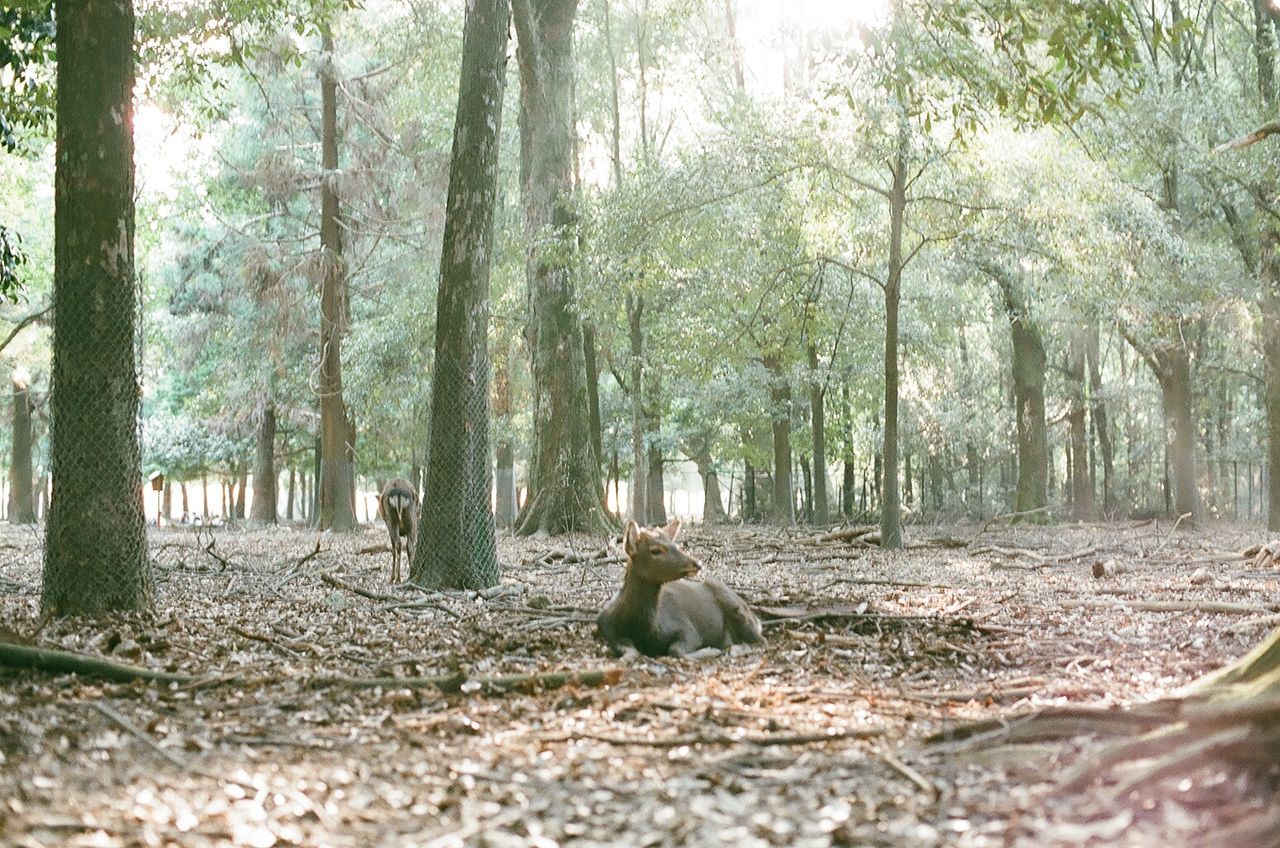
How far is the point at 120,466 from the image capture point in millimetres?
8586

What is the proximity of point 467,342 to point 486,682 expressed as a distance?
592 cm

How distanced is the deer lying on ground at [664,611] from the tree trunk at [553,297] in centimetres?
1160

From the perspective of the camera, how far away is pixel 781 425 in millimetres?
29375

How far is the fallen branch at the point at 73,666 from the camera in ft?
20.4

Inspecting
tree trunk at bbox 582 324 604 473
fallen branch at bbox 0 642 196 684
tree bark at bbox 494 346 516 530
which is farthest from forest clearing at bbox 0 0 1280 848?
tree trunk at bbox 582 324 604 473

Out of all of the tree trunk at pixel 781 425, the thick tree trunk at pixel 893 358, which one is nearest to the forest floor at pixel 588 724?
the thick tree trunk at pixel 893 358

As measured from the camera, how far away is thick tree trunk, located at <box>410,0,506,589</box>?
11516 mm

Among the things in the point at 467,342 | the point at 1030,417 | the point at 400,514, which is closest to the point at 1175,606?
the point at 467,342

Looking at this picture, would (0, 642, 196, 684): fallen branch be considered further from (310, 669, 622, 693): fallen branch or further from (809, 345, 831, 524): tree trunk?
(809, 345, 831, 524): tree trunk

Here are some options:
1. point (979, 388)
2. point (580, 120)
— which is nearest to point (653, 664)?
point (580, 120)

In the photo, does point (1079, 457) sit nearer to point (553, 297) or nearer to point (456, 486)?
point (553, 297)

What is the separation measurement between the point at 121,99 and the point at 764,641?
6.20 m

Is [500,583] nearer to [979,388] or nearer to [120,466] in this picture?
[120,466]

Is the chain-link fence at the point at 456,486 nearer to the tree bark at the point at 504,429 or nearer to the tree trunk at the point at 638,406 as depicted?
the tree trunk at the point at 638,406
